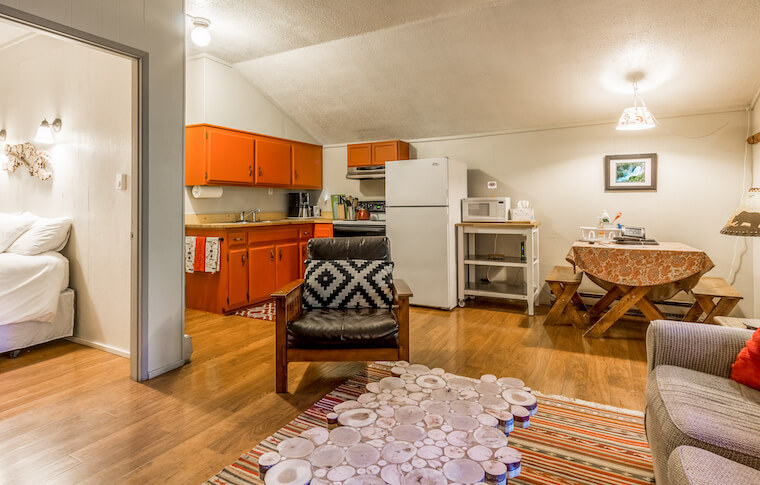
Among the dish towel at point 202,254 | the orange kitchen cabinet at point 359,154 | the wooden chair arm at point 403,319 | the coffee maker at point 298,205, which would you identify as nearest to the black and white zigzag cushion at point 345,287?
the wooden chair arm at point 403,319

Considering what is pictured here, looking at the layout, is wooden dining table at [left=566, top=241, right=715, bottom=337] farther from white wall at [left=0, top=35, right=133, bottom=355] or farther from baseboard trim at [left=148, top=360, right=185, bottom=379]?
white wall at [left=0, top=35, right=133, bottom=355]

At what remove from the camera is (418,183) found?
4.47 meters

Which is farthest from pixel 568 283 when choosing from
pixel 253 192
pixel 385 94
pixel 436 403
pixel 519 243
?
pixel 253 192

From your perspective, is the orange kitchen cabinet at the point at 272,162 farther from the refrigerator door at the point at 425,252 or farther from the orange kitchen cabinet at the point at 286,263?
the refrigerator door at the point at 425,252

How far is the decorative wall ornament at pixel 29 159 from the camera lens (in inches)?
139

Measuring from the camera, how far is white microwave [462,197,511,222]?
435 centimetres

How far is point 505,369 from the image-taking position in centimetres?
278

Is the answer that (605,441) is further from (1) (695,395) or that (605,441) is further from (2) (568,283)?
(2) (568,283)

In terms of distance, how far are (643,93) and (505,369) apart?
300 centimetres

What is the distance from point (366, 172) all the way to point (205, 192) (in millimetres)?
1949

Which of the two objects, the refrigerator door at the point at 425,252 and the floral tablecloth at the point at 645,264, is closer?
the floral tablecloth at the point at 645,264

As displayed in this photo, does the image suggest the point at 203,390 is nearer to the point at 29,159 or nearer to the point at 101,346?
the point at 101,346

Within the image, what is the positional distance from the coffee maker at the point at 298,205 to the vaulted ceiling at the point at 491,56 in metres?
1.33

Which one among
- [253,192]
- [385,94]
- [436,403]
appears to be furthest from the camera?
[253,192]
